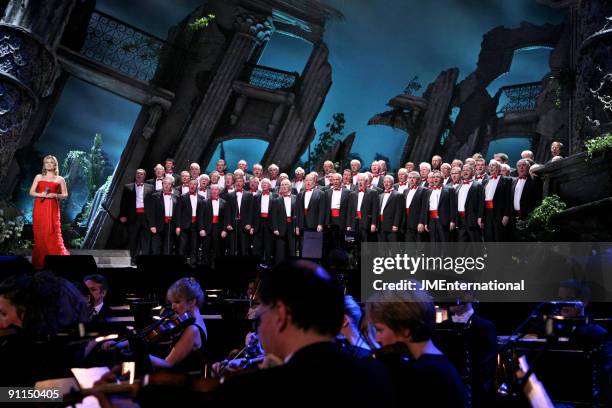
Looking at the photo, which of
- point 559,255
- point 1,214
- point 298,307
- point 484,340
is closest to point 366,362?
point 298,307

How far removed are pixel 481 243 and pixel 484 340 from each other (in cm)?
523

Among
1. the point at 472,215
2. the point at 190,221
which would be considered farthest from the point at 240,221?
the point at 472,215

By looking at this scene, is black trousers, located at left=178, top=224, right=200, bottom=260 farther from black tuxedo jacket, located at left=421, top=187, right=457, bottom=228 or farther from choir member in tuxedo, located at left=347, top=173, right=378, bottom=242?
black tuxedo jacket, located at left=421, top=187, right=457, bottom=228

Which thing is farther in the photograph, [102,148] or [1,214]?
[102,148]

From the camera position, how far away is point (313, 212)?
11000 millimetres

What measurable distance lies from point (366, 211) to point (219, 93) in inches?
224

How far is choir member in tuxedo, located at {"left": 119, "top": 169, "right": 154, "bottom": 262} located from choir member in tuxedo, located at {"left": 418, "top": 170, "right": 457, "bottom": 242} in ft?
16.2

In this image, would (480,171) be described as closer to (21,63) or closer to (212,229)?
(212,229)

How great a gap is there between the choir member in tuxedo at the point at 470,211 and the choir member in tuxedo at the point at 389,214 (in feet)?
3.42

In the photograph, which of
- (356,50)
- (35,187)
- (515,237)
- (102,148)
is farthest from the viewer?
(356,50)

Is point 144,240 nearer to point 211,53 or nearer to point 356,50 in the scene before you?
point 211,53

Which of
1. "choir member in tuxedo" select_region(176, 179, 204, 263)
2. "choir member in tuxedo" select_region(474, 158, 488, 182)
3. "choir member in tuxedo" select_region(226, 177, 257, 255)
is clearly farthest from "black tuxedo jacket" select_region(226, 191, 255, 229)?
"choir member in tuxedo" select_region(474, 158, 488, 182)

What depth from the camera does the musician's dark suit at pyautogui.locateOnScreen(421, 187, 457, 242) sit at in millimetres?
9961

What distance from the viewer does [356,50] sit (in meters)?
16.4
